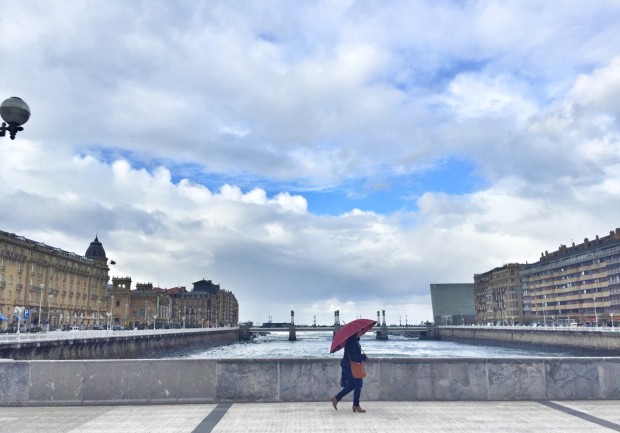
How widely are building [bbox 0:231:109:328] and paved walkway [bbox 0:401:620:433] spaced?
263 ft

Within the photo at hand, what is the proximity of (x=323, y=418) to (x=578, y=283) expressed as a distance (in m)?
152

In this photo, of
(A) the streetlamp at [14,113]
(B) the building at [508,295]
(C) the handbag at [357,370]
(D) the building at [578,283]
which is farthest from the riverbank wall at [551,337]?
(A) the streetlamp at [14,113]

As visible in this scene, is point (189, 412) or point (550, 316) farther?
point (550, 316)

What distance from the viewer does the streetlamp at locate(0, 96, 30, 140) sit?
958 cm

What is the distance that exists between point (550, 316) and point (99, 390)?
166973mm

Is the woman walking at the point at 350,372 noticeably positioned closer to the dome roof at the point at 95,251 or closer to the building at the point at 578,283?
the building at the point at 578,283

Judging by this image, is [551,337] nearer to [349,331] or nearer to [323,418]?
[349,331]

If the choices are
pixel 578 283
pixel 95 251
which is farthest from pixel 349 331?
pixel 95 251

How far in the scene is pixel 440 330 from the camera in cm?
19375

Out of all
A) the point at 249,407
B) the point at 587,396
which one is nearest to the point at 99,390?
the point at 249,407

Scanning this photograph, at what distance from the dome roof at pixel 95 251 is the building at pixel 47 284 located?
46.7 feet

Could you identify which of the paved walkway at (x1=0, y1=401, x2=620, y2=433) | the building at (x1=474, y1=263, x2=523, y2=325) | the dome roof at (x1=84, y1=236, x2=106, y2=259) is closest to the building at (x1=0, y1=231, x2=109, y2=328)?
the dome roof at (x1=84, y1=236, x2=106, y2=259)

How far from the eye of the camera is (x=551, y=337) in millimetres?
99312

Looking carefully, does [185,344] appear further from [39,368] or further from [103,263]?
[39,368]
